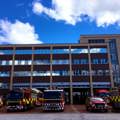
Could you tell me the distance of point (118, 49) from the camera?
80.9m

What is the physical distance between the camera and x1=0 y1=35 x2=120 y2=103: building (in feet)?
210

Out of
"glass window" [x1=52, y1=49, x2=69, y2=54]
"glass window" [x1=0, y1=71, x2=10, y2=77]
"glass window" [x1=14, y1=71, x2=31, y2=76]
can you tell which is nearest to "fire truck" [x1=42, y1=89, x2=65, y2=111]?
"glass window" [x1=14, y1=71, x2=31, y2=76]

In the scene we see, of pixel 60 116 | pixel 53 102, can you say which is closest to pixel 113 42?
pixel 53 102

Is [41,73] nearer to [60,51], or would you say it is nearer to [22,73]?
[22,73]

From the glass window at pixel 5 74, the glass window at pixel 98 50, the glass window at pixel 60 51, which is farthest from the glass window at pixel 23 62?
the glass window at pixel 98 50

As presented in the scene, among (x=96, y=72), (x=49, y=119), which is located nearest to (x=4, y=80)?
(x=96, y=72)

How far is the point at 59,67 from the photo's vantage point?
65.9 metres

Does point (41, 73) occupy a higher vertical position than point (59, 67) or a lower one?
lower

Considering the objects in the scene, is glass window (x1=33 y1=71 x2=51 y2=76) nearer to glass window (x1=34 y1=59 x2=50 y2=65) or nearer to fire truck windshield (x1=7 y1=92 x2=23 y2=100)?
glass window (x1=34 y1=59 x2=50 y2=65)

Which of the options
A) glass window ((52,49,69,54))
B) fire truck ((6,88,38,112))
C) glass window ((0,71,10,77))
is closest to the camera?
fire truck ((6,88,38,112))

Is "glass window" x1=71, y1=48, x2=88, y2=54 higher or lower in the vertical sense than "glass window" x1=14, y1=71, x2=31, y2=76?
higher

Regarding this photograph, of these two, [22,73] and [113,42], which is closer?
[22,73]

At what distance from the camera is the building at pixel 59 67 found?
64062 mm

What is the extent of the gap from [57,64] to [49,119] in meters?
47.3
